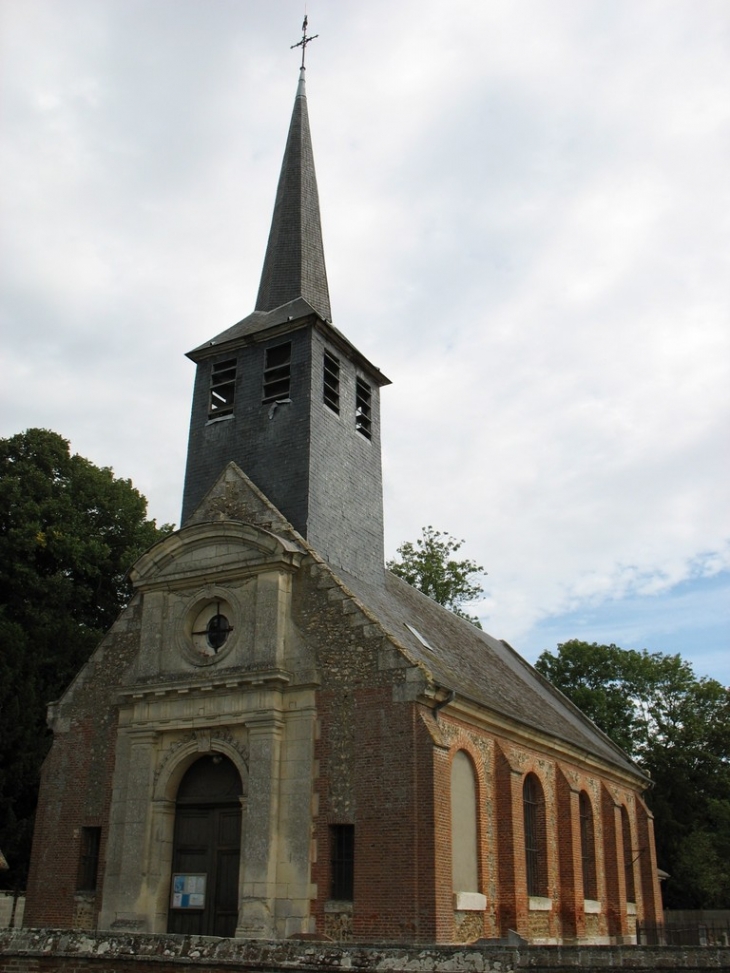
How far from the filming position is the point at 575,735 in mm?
24984

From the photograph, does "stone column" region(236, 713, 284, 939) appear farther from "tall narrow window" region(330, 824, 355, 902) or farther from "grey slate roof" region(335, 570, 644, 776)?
"grey slate roof" region(335, 570, 644, 776)

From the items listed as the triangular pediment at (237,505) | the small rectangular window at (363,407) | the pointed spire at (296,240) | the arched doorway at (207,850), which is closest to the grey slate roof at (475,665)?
the triangular pediment at (237,505)

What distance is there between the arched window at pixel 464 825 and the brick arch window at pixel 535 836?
8.88 feet

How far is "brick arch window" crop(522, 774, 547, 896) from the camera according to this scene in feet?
63.2

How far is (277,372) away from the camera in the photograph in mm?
21094

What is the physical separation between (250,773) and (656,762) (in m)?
28.4

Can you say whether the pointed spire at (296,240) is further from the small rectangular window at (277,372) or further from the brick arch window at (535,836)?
the brick arch window at (535,836)

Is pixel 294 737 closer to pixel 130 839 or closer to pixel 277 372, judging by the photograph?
pixel 130 839

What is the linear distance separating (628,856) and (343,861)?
46.7 feet

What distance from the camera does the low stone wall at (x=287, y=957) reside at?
6.88 m

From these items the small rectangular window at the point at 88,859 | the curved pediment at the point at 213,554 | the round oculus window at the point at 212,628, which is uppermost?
the curved pediment at the point at 213,554

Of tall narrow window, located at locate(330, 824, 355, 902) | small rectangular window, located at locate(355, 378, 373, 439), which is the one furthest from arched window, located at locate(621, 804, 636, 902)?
small rectangular window, located at locate(355, 378, 373, 439)

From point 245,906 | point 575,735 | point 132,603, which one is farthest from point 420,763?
point 575,735

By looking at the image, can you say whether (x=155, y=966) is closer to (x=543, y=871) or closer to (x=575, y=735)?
(x=543, y=871)
